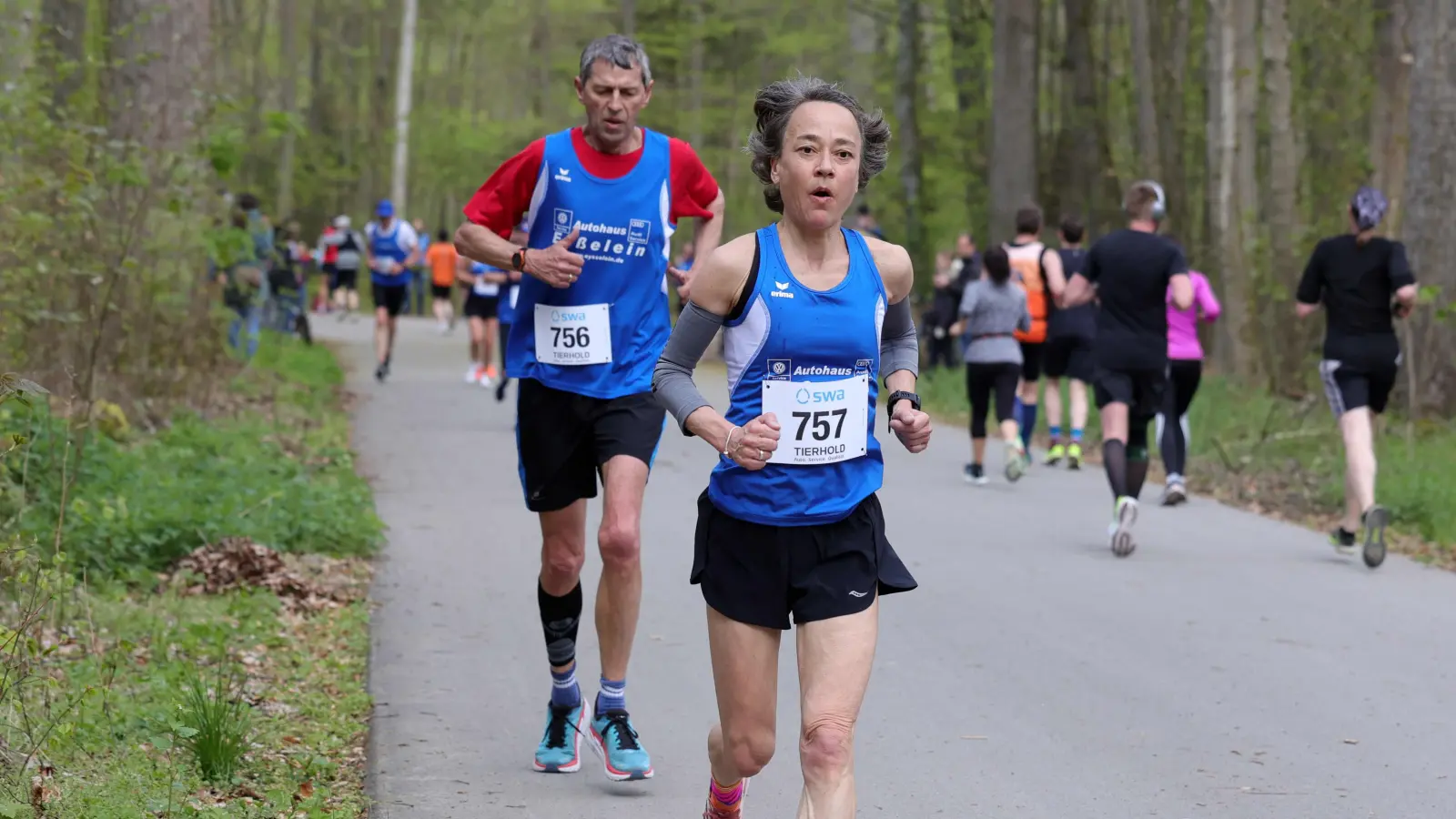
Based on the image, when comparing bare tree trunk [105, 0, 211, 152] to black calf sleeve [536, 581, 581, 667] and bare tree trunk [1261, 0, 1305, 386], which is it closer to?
black calf sleeve [536, 581, 581, 667]

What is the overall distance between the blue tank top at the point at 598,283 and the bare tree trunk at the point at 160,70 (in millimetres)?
8470

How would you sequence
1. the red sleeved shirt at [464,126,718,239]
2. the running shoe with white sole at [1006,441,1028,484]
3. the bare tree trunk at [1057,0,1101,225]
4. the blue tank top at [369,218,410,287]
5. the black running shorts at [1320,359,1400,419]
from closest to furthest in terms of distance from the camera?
the red sleeved shirt at [464,126,718,239] → the black running shorts at [1320,359,1400,419] → the running shoe with white sole at [1006,441,1028,484] → the blue tank top at [369,218,410,287] → the bare tree trunk at [1057,0,1101,225]

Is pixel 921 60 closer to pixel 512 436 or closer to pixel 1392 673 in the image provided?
pixel 512 436

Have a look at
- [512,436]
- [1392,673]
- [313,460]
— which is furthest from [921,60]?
[1392,673]

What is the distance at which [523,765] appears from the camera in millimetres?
6211

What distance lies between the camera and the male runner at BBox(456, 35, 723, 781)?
237 inches

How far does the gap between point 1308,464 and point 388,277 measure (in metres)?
11.8

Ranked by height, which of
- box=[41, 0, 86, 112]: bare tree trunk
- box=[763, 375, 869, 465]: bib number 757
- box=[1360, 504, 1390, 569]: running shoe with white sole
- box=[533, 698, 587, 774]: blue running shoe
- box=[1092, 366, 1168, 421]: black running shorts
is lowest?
box=[533, 698, 587, 774]: blue running shoe

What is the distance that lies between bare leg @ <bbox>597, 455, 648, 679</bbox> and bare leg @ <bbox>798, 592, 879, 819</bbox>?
149 cm

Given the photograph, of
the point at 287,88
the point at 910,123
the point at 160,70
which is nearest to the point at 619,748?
the point at 160,70

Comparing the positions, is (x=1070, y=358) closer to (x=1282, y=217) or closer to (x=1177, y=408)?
(x=1177, y=408)

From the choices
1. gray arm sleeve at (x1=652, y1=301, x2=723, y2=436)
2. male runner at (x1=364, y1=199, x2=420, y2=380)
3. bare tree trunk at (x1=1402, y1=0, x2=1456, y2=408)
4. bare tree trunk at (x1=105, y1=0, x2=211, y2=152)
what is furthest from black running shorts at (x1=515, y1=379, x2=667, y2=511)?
male runner at (x1=364, y1=199, x2=420, y2=380)

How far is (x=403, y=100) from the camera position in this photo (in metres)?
57.1

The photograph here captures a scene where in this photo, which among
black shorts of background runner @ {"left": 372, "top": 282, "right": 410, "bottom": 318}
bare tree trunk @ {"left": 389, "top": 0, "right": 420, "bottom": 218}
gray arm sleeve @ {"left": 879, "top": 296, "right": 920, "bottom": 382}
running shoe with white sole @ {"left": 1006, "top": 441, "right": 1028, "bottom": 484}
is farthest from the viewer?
bare tree trunk @ {"left": 389, "top": 0, "right": 420, "bottom": 218}
